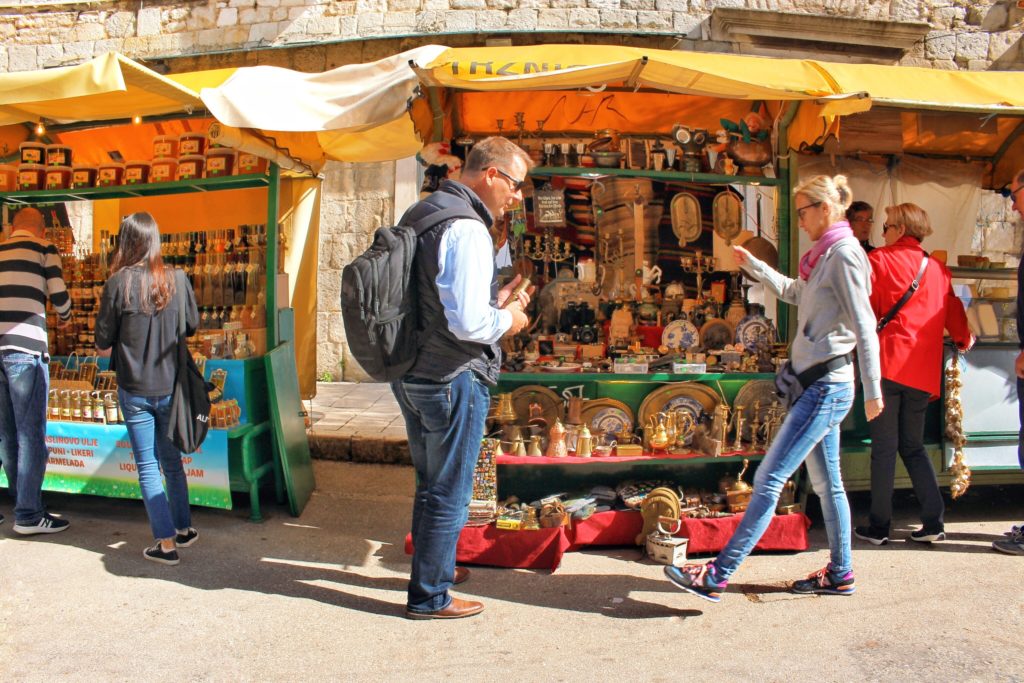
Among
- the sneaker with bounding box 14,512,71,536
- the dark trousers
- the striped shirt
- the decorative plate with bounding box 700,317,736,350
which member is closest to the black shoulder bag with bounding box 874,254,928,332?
the dark trousers

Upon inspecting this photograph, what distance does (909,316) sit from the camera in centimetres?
390

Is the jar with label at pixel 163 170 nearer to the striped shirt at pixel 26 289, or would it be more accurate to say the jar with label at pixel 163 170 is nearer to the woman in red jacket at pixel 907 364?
the striped shirt at pixel 26 289

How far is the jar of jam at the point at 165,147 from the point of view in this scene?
4.91m

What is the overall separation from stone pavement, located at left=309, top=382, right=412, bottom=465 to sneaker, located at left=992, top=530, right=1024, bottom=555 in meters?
3.32

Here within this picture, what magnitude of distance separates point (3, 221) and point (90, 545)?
263cm

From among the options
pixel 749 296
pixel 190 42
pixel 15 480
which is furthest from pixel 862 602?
pixel 190 42

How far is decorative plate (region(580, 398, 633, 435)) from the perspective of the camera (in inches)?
167

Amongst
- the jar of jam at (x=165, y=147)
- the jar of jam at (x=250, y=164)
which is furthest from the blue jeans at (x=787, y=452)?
the jar of jam at (x=165, y=147)

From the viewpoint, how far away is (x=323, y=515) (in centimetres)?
453

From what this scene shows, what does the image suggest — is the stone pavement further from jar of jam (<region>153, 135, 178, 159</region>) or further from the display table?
jar of jam (<region>153, 135, 178, 159</region>)

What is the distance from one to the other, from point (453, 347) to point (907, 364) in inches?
95.7

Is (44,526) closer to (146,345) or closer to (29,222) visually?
(146,345)

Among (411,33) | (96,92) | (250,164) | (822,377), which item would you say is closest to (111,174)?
(250,164)

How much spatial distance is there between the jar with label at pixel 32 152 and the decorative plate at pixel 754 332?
4.55 m
